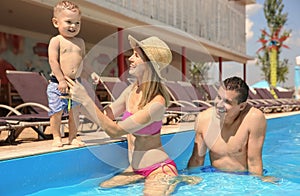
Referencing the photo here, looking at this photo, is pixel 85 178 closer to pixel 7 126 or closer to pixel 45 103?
pixel 7 126

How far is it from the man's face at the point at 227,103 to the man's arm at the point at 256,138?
0.52ft

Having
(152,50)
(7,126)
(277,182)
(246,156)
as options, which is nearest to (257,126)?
(246,156)

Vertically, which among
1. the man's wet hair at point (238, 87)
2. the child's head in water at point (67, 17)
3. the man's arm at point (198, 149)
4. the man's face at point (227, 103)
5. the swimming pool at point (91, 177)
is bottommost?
the swimming pool at point (91, 177)

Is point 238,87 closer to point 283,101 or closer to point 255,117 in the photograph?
point 255,117

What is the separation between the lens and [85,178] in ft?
11.3

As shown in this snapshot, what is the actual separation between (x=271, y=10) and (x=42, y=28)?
71.3ft

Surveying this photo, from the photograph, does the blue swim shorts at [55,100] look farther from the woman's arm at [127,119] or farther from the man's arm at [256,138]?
the man's arm at [256,138]

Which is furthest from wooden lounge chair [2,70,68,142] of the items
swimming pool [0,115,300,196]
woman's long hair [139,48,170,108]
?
woman's long hair [139,48,170,108]

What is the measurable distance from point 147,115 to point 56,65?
4.16ft

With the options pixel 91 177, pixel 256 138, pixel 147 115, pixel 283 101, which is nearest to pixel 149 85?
pixel 147 115

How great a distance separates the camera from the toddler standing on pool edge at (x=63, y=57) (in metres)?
3.44

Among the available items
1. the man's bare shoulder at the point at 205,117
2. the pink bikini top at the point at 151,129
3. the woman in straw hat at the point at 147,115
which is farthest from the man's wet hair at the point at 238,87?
the pink bikini top at the point at 151,129

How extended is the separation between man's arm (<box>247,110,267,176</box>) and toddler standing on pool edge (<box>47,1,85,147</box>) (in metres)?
1.50

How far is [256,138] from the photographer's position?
296 cm
